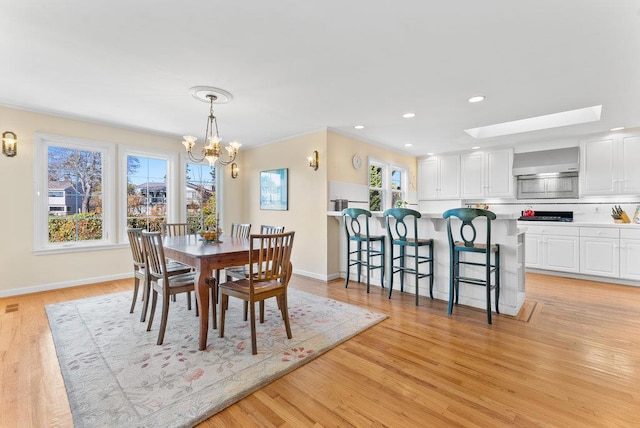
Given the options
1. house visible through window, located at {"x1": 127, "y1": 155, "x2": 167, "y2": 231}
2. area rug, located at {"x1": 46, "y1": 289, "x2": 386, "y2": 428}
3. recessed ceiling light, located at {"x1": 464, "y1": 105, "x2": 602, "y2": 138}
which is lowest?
area rug, located at {"x1": 46, "y1": 289, "x2": 386, "y2": 428}

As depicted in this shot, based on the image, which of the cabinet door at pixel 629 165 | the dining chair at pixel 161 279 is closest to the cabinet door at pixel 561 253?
the cabinet door at pixel 629 165

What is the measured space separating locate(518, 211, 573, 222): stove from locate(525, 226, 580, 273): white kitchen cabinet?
14.2 inches

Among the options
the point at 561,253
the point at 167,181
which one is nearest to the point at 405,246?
Answer: the point at 561,253

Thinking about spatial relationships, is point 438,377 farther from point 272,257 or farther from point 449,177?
point 449,177

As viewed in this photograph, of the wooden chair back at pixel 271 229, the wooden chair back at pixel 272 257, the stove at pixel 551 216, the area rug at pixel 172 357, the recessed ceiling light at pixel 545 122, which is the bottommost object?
the area rug at pixel 172 357

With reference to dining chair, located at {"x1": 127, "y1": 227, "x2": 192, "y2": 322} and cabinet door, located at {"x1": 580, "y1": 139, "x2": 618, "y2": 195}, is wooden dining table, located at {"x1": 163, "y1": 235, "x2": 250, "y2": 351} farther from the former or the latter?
cabinet door, located at {"x1": 580, "y1": 139, "x2": 618, "y2": 195}

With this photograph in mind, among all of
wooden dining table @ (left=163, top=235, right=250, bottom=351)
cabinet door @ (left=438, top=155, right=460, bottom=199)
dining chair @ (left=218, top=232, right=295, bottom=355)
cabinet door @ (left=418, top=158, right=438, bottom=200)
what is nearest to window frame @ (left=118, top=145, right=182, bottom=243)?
wooden dining table @ (left=163, top=235, right=250, bottom=351)

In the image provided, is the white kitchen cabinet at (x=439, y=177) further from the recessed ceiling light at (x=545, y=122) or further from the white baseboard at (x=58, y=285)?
the white baseboard at (x=58, y=285)

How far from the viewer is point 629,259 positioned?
438 centimetres

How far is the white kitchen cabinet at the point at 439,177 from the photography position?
654 centimetres

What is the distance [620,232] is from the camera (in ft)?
14.5

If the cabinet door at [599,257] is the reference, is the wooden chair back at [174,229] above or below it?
above

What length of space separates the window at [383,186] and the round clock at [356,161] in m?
0.41

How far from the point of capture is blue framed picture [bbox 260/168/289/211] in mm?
5312
